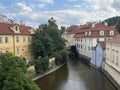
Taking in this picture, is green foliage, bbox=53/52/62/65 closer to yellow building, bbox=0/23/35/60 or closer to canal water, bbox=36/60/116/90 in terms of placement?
yellow building, bbox=0/23/35/60

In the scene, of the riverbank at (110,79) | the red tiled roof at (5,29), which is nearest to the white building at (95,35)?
the riverbank at (110,79)

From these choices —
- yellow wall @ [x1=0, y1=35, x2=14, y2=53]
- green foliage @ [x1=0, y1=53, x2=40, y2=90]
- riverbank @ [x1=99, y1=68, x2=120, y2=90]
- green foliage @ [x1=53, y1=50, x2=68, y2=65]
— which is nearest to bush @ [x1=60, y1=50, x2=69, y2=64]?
green foliage @ [x1=53, y1=50, x2=68, y2=65]

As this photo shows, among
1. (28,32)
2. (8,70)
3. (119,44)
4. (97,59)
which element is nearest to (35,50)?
(28,32)

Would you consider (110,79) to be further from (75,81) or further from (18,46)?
(18,46)

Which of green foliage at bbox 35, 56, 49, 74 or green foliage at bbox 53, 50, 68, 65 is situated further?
green foliage at bbox 53, 50, 68, 65

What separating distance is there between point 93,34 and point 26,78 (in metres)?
36.7

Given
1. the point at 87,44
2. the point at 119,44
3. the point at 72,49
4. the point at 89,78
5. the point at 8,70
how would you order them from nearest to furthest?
1. the point at 8,70
2. the point at 119,44
3. the point at 89,78
4. the point at 87,44
5. the point at 72,49

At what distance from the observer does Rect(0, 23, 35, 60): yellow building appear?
36094mm

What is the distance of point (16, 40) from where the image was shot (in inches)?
1539

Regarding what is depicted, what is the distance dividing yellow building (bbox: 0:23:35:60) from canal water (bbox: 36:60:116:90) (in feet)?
24.3

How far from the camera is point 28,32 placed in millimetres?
43344

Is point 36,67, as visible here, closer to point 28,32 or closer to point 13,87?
point 28,32

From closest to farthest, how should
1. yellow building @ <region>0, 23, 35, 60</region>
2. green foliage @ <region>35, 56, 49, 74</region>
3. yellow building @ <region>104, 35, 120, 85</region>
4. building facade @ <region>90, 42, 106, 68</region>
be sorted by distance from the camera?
yellow building @ <region>104, 35, 120, 85</region> < green foliage @ <region>35, 56, 49, 74</region> < yellow building @ <region>0, 23, 35, 60</region> < building facade @ <region>90, 42, 106, 68</region>

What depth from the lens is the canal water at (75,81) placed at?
29192 millimetres
